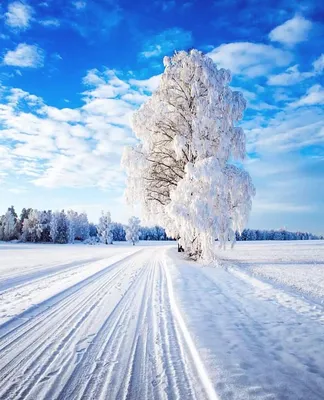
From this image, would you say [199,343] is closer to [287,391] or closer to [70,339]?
[287,391]

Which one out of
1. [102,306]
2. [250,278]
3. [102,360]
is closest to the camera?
[102,360]

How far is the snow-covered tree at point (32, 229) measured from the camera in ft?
301

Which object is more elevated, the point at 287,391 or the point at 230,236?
the point at 230,236

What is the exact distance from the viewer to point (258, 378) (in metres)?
2.83

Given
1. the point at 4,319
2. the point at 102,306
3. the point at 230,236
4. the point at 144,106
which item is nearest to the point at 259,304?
the point at 102,306

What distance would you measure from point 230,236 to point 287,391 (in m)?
11.9

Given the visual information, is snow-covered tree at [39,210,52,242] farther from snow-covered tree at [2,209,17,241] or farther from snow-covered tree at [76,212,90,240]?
snow-covered tree at [76,212,90,240]

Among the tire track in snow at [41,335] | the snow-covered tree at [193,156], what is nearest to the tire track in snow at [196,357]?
the tire track in snow at [41,335]

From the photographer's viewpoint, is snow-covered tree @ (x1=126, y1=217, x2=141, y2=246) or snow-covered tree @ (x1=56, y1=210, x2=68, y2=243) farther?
snow-covered tree @ (x1=126, y1=217, x2=141, y2=246)

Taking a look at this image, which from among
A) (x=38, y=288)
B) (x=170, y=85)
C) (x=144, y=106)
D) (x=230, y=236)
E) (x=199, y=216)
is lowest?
(x=38, y=288)

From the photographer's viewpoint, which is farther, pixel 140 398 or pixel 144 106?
pixel 144 106

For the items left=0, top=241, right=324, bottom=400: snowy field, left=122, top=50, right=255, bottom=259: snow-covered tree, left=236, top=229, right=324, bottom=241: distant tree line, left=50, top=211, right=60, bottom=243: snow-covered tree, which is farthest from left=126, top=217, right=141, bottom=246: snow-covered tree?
left=0, top=241, right=324, bottom=400: snowy field

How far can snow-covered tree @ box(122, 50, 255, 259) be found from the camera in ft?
43.9

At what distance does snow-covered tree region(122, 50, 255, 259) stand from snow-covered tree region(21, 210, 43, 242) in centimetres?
8569
